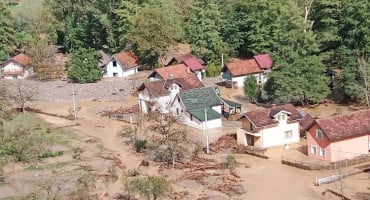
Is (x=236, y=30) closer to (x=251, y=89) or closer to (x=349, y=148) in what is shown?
(x=251, y=89)

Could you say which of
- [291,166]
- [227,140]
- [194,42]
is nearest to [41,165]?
[227,140]

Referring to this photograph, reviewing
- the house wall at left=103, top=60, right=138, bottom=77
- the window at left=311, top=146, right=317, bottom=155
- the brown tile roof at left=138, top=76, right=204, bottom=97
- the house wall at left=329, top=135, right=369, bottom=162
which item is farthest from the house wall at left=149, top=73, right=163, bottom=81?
the house wall at left=329, top=135, right=369, bottom=162

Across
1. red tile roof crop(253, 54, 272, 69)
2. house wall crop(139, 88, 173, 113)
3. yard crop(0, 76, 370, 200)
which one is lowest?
yard crop(0, 76, 370, 200)

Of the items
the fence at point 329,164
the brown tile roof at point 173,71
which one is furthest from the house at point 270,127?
the brown tile roof at point 173,71

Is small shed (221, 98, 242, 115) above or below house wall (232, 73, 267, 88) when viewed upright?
below

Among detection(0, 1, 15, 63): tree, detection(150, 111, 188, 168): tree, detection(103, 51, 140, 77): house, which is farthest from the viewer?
detection(0, 1, 15, 63): tree

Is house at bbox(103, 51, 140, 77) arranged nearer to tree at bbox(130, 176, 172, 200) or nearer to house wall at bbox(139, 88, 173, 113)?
house wall at bbox(139, 88, 173, 113)

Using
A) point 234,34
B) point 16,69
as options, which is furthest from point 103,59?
point 234,34

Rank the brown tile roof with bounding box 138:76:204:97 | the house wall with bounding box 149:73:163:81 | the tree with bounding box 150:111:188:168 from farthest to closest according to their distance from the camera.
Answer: the house wall with bounding box 149:73:163:81, the brown tile roof with bounding box 138:76:204:97, the tree with bounding box 150:111:188:168
